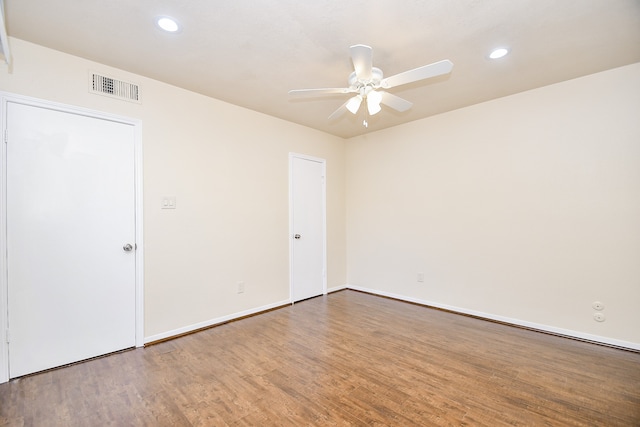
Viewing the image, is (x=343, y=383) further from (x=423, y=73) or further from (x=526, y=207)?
(x=526, y=207)

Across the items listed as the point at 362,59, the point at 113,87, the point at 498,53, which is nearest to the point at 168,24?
the point at 113,87

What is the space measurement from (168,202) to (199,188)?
0.37 metres

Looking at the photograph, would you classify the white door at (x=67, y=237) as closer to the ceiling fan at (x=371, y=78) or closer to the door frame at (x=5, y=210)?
the door frame at (x=5, y=210)

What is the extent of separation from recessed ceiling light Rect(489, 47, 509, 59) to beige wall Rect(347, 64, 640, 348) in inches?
42.7

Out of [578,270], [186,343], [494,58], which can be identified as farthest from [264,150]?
[578,270]

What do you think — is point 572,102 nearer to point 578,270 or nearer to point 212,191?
point 578,270

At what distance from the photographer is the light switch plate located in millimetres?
3010

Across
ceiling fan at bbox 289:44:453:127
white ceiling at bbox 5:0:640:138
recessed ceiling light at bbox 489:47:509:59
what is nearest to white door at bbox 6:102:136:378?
white ceiling at bbox 5:0:640:138

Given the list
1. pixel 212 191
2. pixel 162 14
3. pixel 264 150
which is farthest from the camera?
pixel 264 150

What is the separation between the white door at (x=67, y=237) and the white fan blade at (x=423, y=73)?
2.49 metres

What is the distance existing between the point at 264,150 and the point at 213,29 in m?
1.86

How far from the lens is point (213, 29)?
2.12 m

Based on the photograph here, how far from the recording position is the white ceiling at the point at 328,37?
6.27 ft

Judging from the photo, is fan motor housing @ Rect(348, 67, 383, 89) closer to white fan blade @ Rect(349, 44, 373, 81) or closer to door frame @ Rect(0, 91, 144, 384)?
white fan blade @ Rect(349, 44, 373, 81)
